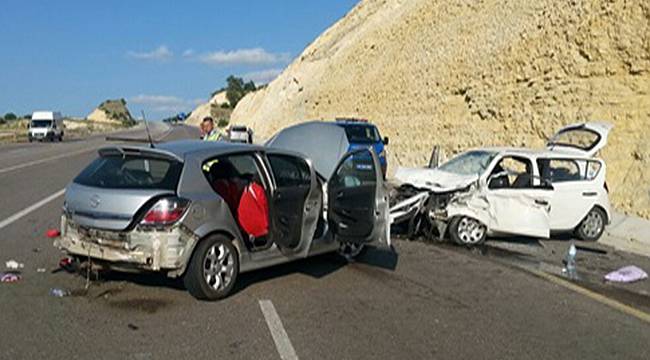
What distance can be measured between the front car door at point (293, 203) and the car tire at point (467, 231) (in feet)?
11.5

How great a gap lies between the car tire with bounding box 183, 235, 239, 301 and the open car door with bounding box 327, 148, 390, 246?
4.62 feet

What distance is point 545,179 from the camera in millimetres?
11383

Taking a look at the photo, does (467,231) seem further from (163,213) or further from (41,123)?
(41,123)

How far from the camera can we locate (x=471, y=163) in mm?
11922

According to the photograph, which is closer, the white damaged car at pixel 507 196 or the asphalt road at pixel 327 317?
the asphalt road at pixel 327 317

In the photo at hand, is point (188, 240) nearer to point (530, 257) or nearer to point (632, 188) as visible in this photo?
point (530, 257)

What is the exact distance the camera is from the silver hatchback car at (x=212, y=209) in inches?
258

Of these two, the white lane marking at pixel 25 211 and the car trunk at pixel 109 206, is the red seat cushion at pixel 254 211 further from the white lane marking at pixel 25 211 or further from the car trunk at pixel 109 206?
the white lane marking at pixel 25 211

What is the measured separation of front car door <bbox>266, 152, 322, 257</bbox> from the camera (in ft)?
24.1

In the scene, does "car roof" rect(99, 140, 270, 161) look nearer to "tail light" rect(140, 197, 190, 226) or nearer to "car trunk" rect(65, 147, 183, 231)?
"car trunk" rect(65, 147, 183, 231)

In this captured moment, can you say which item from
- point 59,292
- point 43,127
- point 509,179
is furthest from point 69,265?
point 43,127

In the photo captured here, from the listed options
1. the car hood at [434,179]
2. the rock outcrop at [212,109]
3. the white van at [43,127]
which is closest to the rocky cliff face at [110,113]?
the rock outcrop at [212,109]

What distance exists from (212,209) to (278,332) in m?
1.58

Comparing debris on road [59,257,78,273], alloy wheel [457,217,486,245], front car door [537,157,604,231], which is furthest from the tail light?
front car door [537,157,604,231]
